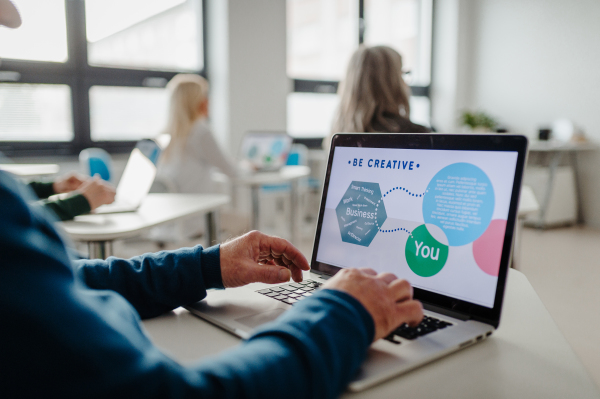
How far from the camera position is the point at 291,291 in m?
0.84

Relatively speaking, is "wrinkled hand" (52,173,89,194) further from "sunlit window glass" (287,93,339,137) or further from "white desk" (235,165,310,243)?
"sunlit window glass" (287,93,339,137)

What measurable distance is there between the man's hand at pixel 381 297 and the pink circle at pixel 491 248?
0.14m

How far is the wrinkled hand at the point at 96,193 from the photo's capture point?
1.63m

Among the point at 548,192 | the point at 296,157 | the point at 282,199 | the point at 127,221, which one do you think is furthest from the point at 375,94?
the point at 548,192

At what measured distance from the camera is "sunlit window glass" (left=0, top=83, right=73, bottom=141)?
3.90m

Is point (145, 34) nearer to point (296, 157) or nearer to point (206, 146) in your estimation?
point (296, 157)

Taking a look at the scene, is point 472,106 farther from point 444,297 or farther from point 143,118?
point 444,297

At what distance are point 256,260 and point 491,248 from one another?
0.39 metres

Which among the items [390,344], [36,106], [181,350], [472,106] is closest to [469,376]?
[390,344]

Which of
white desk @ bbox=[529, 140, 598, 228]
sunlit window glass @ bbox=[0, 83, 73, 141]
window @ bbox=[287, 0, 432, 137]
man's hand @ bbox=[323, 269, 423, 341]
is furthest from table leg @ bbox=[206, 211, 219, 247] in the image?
white desk @ bbox=[529, 140, 598, 228]

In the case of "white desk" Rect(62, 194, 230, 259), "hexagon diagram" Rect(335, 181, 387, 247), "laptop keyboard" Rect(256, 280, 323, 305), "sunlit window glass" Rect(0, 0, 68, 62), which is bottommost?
"white desk" Rect(62, 194, 230, 259)

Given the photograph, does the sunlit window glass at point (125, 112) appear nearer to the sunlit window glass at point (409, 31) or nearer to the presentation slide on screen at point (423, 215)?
the sunlit window glass at point (409, 31)

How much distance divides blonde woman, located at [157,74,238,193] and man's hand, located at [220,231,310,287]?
2406mm

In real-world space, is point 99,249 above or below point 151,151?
below
